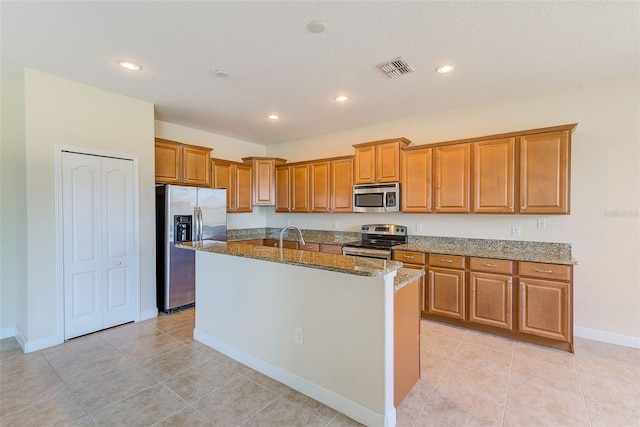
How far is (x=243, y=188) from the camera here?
17.7ft

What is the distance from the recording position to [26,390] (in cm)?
227

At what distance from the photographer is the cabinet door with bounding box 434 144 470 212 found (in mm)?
3621

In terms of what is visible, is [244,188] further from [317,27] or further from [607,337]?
[607,337]

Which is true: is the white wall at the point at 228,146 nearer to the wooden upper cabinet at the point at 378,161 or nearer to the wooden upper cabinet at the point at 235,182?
the wooden upper cabinet at the point at 235,182

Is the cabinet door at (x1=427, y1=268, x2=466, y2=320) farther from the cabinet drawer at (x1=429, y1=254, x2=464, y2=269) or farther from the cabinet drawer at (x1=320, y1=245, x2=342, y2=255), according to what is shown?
the cabinet drawer at (x1=320, y1=245, x2=342, y2=255)

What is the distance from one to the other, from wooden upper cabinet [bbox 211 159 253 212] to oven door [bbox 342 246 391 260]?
7.19 feet

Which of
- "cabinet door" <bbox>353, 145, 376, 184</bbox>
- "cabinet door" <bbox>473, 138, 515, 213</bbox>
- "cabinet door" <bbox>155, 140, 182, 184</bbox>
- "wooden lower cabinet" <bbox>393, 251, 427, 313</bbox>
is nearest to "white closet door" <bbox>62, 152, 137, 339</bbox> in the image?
"cabinet door" <bbox>155, 140, 182, 184</bbox>

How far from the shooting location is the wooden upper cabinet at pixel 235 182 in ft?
16.4

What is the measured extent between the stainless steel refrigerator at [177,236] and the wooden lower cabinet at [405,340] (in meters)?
3.13

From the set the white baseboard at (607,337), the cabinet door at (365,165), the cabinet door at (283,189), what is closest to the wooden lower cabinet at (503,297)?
the white baseboard at (607,337)

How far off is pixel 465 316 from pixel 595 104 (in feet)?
8.93

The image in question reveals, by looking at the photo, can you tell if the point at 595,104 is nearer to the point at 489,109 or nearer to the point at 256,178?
the point at 489,109

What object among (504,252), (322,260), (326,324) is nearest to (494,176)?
(504,252)

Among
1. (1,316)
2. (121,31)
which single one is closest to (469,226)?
(121,31)
